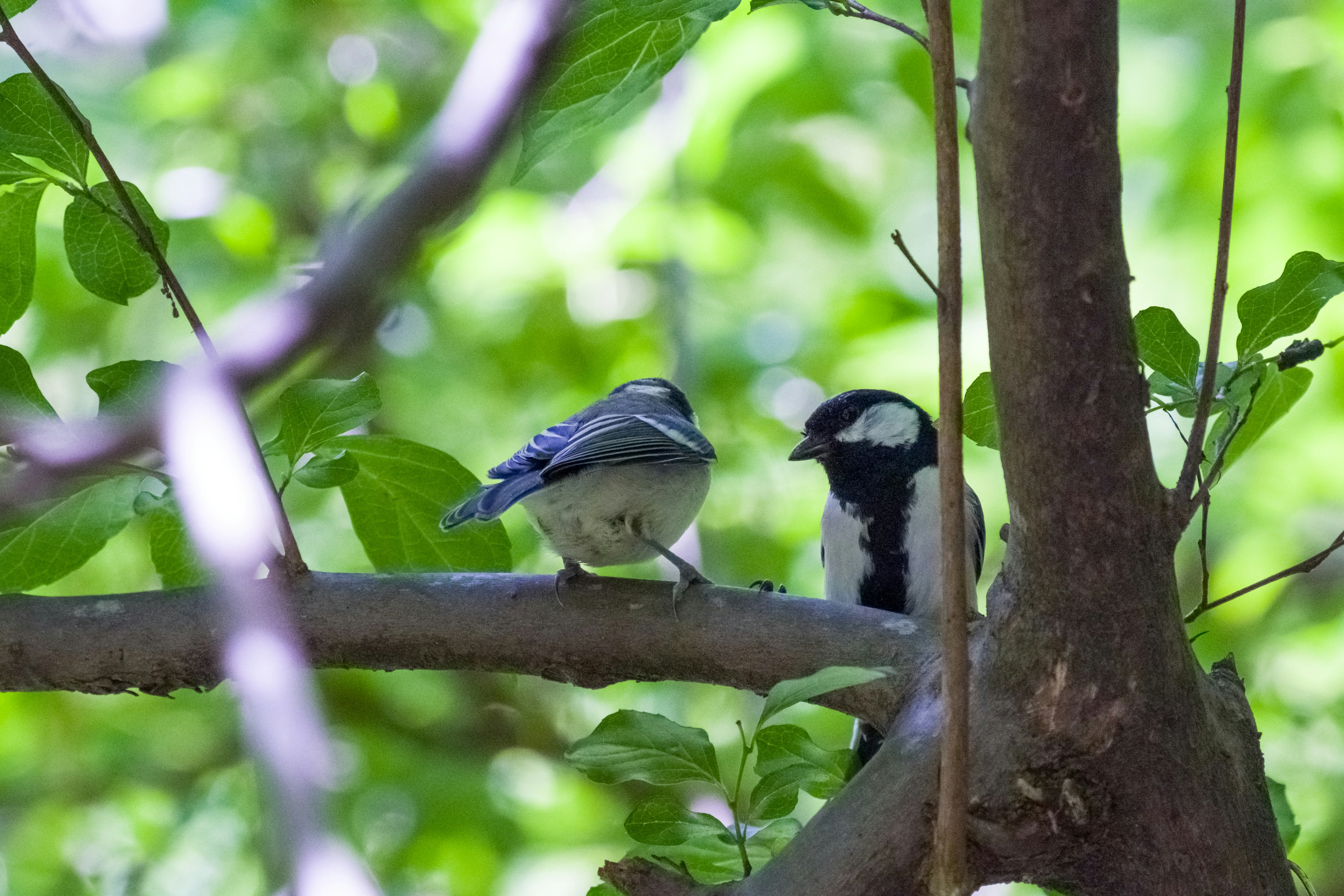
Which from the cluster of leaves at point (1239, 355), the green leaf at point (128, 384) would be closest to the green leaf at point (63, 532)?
the green leaf at point (128, 384)

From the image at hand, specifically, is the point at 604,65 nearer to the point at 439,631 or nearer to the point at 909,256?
the point at 909,256

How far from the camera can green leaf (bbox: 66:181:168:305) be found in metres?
1.26

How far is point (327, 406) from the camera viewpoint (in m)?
1.26

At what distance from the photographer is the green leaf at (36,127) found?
3.96 feet

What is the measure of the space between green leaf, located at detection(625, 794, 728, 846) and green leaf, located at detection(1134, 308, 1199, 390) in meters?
0.64

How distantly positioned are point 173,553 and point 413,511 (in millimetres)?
293

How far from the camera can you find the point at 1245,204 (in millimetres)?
2832

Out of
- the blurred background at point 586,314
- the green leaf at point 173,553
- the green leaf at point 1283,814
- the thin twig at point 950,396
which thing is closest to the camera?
the thin twig at point 950,396

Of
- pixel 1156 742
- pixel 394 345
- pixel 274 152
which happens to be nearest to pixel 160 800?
pixel 394 345

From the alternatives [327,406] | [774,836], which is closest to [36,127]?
[327,406]

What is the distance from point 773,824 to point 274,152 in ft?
9.79

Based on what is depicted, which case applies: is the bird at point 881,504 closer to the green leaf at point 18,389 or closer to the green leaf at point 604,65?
the green leaf at point 604,65

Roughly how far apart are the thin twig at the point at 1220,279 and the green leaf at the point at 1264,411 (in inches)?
7.3

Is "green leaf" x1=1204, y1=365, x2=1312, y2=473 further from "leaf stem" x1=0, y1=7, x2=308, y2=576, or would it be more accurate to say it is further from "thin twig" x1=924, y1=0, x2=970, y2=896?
"leaf stem" x1=0, y1=7, x2=308, y2=576
